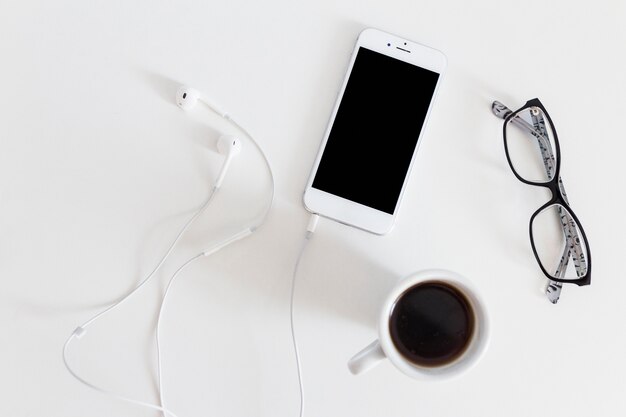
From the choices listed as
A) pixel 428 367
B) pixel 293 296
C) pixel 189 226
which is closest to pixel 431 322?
pixel 428 367

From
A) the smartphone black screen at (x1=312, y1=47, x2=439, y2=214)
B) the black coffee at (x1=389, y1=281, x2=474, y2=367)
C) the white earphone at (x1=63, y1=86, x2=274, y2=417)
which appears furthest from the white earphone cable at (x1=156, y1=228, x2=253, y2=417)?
the black coffee at (x1=389, y1=281, x2=474, y2=367)

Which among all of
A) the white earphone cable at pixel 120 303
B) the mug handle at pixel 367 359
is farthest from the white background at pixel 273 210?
the mug handle at pixel 367 359

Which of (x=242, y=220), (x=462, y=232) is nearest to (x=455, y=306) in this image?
(x=462, y=232)

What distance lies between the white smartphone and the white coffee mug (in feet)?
0.43

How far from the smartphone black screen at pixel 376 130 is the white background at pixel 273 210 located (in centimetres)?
2

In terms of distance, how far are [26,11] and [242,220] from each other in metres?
0.40

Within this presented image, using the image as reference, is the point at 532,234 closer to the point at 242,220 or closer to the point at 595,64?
the point at 595,64

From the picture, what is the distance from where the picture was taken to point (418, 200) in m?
0.67

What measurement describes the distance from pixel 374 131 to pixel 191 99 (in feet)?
0.78

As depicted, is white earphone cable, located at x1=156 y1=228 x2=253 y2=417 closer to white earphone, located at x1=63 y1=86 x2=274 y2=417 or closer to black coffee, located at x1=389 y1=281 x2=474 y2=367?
white earphone, located at x1=63 y1=86 x2=274 y2=417

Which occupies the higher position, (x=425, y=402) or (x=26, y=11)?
(x=26, y=11)

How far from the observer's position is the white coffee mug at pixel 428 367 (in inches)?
20.7

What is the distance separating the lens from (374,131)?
2.18 feet

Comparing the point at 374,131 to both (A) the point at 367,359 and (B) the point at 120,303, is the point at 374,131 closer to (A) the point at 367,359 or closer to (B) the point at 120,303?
(A) the point at 367,359
